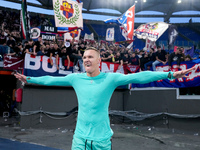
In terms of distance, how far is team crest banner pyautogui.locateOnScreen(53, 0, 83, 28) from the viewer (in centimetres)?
1234

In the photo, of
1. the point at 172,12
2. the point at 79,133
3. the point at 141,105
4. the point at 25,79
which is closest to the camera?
the point at 79,133

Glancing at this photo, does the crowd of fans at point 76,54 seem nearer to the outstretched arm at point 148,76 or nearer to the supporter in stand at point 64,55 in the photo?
the supporter in stand at point 64,55

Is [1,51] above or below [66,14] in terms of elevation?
below

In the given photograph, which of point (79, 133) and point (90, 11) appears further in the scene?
point (90, 11)

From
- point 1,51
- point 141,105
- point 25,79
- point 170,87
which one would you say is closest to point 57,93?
point 1,51

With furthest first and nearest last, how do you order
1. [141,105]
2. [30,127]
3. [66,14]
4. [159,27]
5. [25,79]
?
[159,27] < [141,105] < [66,14] < [30,127] < [25,79]

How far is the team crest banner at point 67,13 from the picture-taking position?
12.3 meters

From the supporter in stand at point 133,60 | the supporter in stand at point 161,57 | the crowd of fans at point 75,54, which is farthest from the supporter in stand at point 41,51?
the supporter in stand at point 161,57

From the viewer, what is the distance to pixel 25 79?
316cm

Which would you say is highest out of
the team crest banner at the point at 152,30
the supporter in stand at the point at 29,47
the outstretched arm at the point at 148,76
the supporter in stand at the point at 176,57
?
the team crest banner at the point at 152,30

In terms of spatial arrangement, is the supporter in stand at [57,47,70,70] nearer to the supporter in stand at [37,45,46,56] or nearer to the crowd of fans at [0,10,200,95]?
the crowd of fans at [0,10,200,95]

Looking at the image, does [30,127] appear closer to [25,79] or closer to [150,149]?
[150,149]

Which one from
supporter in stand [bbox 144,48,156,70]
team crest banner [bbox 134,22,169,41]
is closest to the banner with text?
supporter in stand [bbox 144,48,156,70]

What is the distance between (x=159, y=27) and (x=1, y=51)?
12.4 metres
